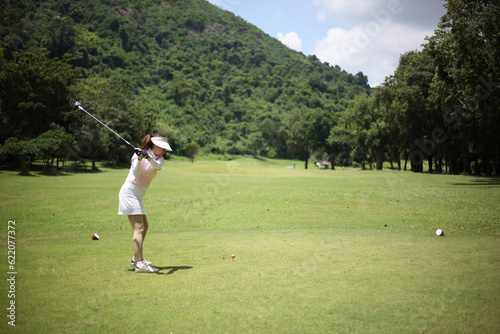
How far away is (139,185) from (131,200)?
381mm

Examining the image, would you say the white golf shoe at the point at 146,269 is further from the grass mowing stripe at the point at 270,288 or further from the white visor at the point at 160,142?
the white visor at the point at 160,142

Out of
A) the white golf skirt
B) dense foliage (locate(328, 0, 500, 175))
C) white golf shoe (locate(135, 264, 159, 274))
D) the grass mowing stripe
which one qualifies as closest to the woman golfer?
the white golf skirt

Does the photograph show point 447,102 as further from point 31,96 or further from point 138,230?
point 31,96

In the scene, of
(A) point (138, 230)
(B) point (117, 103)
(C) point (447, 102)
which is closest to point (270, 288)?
(A) point (138, 230)

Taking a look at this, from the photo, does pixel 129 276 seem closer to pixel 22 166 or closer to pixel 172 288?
pixel 172 288

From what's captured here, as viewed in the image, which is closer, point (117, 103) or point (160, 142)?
point (160, 142)

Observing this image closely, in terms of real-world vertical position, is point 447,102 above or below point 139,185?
above

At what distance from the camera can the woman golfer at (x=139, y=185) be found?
827cm

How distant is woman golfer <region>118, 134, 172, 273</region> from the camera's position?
326 inches

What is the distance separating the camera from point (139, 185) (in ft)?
28.1

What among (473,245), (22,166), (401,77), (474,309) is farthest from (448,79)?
(22,166)

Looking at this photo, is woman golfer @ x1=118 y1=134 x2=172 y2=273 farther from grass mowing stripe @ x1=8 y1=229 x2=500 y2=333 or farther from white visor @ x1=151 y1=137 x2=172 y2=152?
grass mowing stripe @ x1=8 y1=229 x2=500 y2=333

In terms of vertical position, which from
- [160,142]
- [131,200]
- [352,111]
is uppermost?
[352,111]

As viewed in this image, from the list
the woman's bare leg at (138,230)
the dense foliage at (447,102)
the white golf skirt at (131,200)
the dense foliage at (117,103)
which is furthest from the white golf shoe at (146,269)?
the dense foliage at (117,103)
